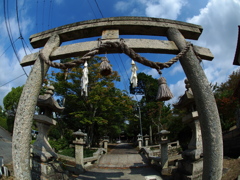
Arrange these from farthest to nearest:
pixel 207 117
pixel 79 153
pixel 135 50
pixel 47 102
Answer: pixel 79 153 → pixel 47 102 → pixel 135 50 → pixel 207 117

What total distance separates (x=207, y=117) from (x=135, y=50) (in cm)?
244

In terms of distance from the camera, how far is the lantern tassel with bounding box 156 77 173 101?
3.49m

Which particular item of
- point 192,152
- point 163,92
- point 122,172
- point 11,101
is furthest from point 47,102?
point 11,101

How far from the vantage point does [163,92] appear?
3.54 m

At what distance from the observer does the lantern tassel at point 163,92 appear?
3.49 metres

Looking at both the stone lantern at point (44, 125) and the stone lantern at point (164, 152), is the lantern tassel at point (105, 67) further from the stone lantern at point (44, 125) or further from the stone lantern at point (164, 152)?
the stone lantern at point (164, 152)

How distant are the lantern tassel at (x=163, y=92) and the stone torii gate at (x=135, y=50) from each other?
0.64m

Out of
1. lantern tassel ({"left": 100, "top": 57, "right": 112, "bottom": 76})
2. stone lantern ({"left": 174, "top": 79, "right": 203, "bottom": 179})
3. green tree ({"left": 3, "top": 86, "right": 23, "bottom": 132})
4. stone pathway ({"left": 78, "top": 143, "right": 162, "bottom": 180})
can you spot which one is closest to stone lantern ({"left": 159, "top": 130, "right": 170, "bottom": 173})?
stone pathway ({"left": 78, "top": 143, "right": 162, "bottom": 180})

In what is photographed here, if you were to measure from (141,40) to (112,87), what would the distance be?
457 inches

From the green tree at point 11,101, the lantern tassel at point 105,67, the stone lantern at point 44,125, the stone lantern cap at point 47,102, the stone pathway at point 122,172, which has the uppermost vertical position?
the green tree at point 11,101

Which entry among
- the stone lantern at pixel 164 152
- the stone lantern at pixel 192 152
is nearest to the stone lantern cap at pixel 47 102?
the stone lantern at pixel 192 152

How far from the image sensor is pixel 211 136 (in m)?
3.27

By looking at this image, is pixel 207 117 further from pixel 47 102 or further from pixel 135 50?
pixel 47 102

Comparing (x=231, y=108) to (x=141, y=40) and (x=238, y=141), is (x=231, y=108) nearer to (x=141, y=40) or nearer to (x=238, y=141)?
(x=238, y=141)
